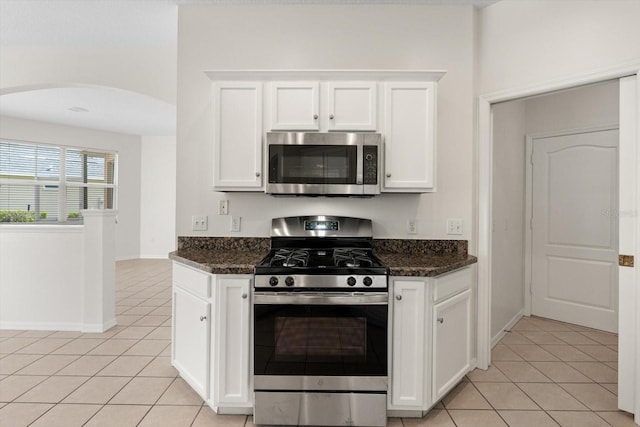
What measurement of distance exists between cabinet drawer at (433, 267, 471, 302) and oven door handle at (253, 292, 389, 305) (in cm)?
37

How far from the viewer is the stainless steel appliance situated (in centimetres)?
196

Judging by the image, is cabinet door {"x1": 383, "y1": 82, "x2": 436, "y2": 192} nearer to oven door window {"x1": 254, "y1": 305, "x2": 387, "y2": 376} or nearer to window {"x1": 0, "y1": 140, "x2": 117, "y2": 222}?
oven door window {"x1": 254, "y1": 305, "x2": 387, "y2": 376}

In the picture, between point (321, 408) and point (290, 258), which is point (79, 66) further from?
point (321, 408)

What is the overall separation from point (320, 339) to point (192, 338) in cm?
85

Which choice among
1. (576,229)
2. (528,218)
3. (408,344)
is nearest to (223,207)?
(408,344)

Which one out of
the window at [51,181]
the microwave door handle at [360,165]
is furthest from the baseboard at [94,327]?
the window at [51,181]

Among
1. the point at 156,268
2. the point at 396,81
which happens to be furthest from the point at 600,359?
the point at 156,268

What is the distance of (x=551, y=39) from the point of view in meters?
2.43

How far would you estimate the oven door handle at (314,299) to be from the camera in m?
1.95

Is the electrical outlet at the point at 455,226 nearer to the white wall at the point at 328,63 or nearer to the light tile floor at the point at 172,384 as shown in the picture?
the white wall at the point at 328,63

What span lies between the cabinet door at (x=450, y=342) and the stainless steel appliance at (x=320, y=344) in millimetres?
350

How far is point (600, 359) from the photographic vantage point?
9.43ft

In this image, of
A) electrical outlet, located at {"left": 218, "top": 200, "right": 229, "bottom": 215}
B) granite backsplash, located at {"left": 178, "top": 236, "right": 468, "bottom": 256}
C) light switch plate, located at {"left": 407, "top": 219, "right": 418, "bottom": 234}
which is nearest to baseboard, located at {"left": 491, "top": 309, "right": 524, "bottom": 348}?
granite backsplash, located at {"left": 178, "top": 236, "right": 468, "bottom": 256}

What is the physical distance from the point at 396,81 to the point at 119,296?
434cm
